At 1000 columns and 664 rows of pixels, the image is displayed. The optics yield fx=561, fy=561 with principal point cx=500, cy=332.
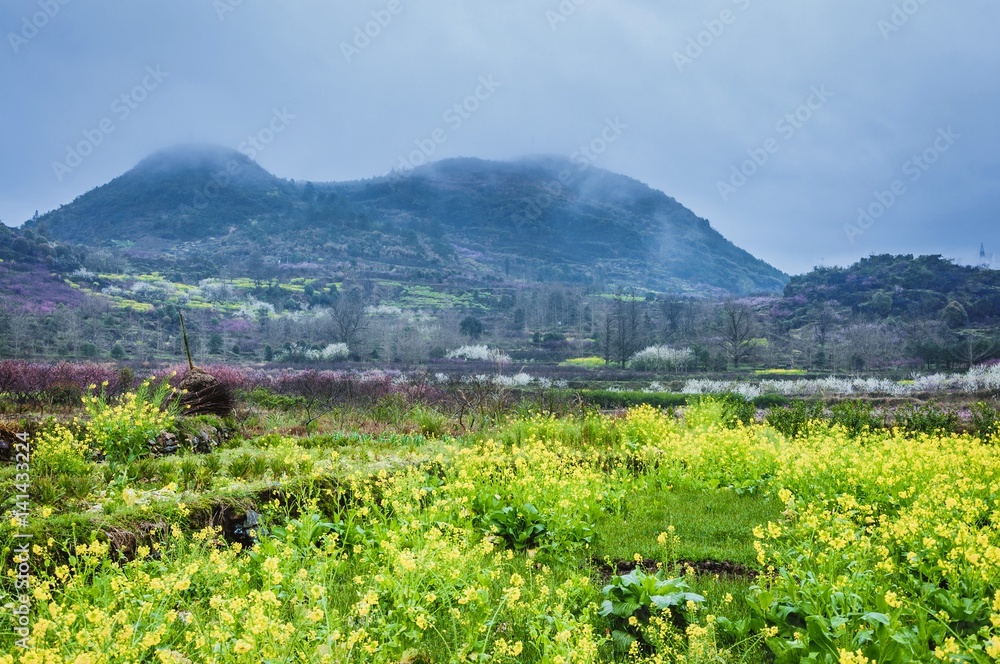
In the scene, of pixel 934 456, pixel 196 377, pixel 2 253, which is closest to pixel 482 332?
pixel 2 253

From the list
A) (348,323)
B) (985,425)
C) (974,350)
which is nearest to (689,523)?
(985,425)

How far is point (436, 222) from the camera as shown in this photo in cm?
12138

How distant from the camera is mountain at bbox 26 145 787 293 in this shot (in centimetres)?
9062

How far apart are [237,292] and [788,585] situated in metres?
59.0

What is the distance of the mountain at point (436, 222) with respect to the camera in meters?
90.6

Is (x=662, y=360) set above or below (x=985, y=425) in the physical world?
below

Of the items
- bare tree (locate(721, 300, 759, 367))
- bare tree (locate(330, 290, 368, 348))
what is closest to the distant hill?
bare tree (locate(721, 300, 759, 367))

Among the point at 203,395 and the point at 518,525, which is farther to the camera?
the point at 203,395

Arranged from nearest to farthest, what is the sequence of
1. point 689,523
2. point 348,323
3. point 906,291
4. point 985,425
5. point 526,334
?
point 689,523 → point 985,425 → point 348,323 → point 906,291 → point 526,334

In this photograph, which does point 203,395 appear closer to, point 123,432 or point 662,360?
point 123,432

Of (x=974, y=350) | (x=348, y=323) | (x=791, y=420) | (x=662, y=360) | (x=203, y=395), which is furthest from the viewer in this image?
(x=348, y=323)

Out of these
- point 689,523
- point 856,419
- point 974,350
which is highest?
point 974,350

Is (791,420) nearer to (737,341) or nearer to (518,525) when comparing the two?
(518,525)

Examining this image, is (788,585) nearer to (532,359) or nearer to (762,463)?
(762,463)
